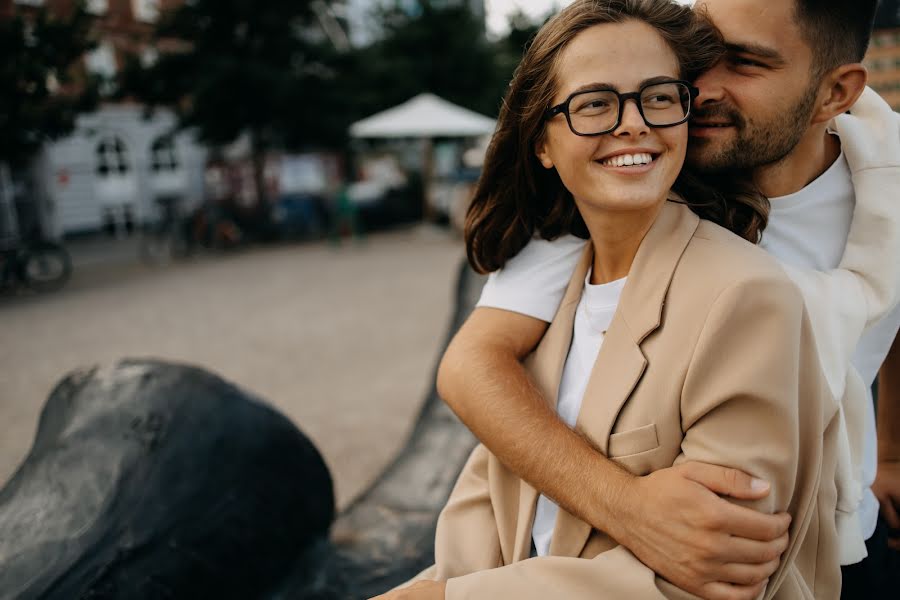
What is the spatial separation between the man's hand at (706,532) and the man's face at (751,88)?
Result: 0.64 metres

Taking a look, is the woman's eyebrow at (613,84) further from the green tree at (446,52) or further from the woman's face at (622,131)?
the green tree at (446,52)

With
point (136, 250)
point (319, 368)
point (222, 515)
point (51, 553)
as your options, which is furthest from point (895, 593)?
point (136, 250)

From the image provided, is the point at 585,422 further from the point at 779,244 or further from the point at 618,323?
the point at 779,244

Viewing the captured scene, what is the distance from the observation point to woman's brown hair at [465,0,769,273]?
133cm

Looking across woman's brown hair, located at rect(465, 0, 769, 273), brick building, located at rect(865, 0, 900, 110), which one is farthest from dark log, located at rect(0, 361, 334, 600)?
brick building, located at rect(865, 0, 900, 110)

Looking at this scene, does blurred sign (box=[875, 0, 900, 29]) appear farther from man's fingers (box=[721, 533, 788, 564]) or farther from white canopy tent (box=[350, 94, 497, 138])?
white canopy tent (box=[350, 94, 497, 138])

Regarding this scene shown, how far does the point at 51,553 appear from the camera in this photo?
1.38m

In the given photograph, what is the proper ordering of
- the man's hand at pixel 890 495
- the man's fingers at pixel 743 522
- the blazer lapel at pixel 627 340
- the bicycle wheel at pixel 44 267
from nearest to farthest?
the man's fingers at pixel 743 522
the blazer lapel at pixel 627 340
the man's hand at pixel 890 495
the bicycle wheel at pixel 44 267

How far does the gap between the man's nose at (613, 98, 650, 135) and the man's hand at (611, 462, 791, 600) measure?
1.80ft

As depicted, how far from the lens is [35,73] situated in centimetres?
1056

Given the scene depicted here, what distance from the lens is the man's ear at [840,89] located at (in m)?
1.50

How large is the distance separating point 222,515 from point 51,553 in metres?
0.35

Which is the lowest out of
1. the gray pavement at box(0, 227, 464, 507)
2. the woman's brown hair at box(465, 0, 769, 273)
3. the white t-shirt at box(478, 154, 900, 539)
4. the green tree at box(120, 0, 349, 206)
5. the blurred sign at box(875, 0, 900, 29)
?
the gray pavement at box(0, 227, 464, 507)

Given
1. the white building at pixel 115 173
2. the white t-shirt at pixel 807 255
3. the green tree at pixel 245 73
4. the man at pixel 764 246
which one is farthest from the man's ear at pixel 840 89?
the white building at pixel 115 173
